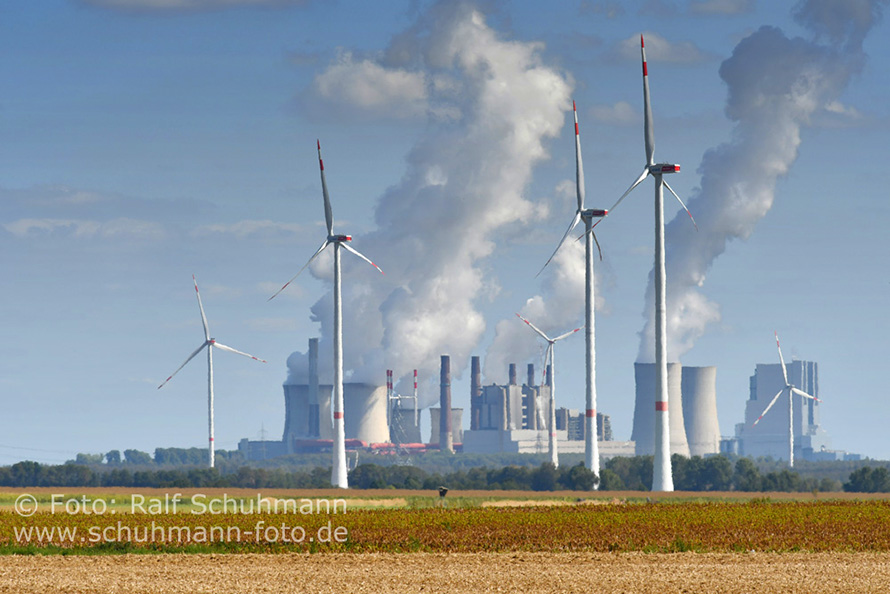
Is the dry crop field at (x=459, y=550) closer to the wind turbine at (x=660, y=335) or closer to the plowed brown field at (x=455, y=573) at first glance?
the plowed brown field at (x=455, y=573)

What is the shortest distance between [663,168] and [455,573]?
54.4 m

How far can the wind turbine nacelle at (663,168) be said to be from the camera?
93.2m

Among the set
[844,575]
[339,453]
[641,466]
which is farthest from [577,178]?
[844,575]

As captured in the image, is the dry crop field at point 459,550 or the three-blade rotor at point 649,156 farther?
the three-blade rotor at point 649,156

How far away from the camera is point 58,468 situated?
522 ft

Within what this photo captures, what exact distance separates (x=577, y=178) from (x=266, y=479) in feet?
214

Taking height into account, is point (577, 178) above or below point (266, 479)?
above

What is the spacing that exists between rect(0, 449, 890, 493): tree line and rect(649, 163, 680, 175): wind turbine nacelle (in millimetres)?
33811

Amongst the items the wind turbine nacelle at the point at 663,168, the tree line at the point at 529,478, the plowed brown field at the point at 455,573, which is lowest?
the tree line at the point at 529,478

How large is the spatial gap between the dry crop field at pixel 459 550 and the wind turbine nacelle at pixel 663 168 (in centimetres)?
2862

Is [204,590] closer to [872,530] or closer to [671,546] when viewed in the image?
[671,546]

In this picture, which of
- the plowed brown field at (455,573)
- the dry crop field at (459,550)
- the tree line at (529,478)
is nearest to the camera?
the plowed brown field at (455,573)

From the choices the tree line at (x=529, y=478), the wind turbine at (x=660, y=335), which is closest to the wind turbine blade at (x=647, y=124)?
the wind turbine at (x=660, y=335)

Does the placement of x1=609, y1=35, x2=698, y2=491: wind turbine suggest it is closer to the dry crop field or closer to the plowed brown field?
the dry crop field
